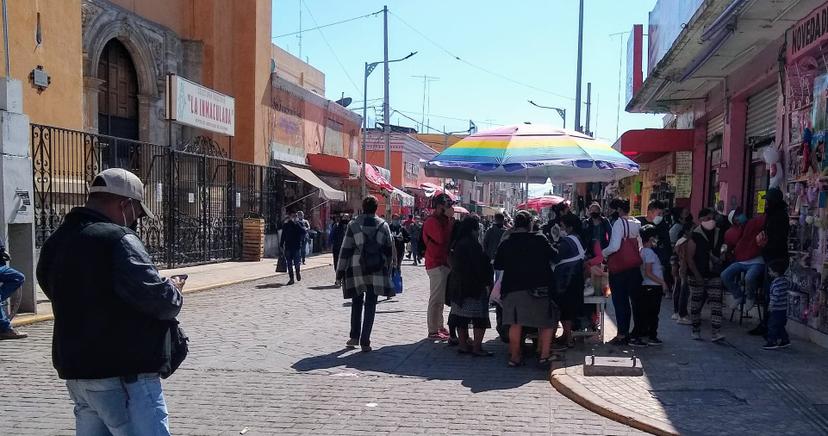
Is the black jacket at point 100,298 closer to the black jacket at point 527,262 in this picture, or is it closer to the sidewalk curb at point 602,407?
the sidewalk curb at point 602,407

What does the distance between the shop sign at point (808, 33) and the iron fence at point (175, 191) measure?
12201mm

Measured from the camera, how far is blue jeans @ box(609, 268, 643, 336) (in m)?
8.20

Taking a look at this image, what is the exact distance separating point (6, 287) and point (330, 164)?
2014 cm

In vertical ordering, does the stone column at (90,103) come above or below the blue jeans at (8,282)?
above

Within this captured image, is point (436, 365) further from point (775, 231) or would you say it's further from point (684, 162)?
point (684, 162)

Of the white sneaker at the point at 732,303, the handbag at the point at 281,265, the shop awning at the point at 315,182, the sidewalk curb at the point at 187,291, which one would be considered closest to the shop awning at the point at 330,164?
the shop awning at the point at 315,182

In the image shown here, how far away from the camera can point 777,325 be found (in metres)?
8.00

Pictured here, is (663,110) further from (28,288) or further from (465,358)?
(28,288)

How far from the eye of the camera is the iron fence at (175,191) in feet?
47.7

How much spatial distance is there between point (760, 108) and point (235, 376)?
9.74 m

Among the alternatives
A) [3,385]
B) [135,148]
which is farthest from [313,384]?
[135,148]

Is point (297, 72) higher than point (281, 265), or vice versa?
point (297, 72)

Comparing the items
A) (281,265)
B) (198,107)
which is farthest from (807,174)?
(198,107)

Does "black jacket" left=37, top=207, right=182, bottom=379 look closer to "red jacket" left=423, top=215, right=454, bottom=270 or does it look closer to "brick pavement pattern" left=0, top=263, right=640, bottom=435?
"brick pavement pattern" left=0, top=263, right=640, bottom=435
